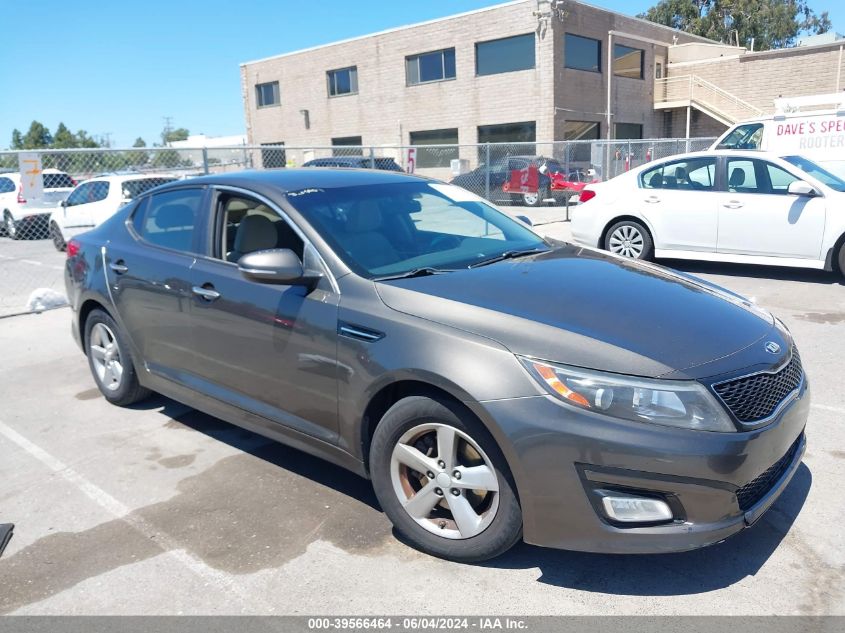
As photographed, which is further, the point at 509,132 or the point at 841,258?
the point at 509,132

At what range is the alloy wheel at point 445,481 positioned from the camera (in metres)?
2.99

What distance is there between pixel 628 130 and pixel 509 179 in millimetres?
15771

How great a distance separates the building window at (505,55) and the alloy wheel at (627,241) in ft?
67.8

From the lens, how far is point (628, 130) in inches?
1324

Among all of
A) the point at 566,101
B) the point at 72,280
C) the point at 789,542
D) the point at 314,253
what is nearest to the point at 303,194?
the point at 314,253

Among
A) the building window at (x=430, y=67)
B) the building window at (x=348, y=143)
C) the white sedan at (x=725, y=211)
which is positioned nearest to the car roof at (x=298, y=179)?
the white sedan at (x=725, y=211)

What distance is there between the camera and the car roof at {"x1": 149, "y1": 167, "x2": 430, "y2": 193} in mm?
4151

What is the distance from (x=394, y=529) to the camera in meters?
3.49

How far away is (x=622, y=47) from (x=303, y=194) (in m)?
31.4

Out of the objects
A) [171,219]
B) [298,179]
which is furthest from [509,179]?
[298,179]

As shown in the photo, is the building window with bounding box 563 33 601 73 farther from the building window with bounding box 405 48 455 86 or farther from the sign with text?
the sign with text

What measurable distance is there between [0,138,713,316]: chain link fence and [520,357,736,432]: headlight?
22.8 feet

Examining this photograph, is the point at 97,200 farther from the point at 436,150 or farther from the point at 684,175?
the point at 436,150

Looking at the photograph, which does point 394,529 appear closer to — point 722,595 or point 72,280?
point 722,595
